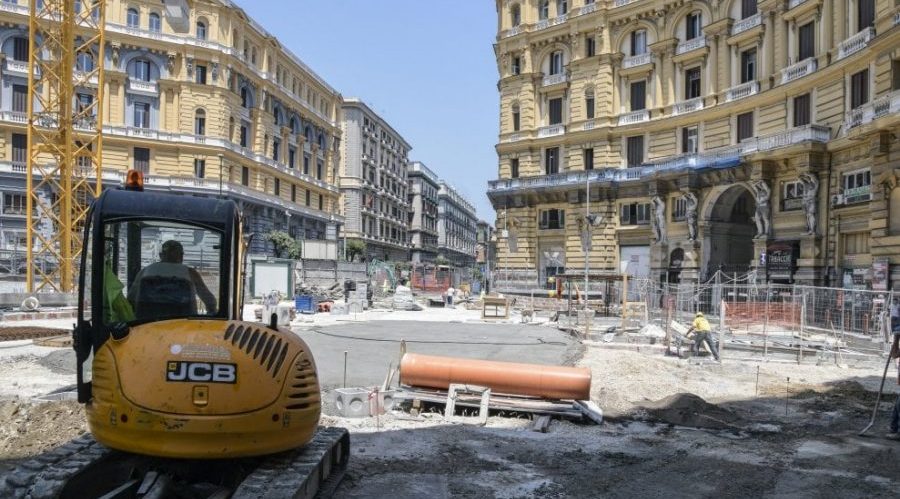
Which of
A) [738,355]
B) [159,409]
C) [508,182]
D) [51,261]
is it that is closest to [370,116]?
[508,182]

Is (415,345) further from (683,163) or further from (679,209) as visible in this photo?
(679,209)

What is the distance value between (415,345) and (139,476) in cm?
1403

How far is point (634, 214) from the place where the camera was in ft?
135

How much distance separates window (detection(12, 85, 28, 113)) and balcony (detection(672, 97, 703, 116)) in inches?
1619

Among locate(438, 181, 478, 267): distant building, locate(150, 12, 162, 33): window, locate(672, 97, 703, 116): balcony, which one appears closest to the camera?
locate(672, 97, 703, 116): balcony

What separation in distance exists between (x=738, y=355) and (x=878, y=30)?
15.8m

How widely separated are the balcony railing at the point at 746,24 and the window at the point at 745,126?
4.39 metres

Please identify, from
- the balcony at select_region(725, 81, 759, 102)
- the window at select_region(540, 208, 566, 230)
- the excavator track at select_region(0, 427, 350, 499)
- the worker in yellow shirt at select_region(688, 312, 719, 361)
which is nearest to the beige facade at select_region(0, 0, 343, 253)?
the window at select_region(540, 208, 566, 230)

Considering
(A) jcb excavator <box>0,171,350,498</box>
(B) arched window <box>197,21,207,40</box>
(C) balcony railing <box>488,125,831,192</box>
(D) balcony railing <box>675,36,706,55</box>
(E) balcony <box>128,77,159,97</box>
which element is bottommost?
(A) jcb excavator <box>0,171,350,498</box>

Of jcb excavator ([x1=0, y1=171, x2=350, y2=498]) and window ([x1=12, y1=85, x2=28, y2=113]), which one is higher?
window ([x1=12, y1=85, x2=28, y2=113])

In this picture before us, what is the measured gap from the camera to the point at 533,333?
24531 millimetres

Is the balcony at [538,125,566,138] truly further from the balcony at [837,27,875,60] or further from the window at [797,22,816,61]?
the balcony at [837,27,875,60]

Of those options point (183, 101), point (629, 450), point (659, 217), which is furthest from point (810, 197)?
point (183, 101)

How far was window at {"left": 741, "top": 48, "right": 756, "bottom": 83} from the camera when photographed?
3503cm
